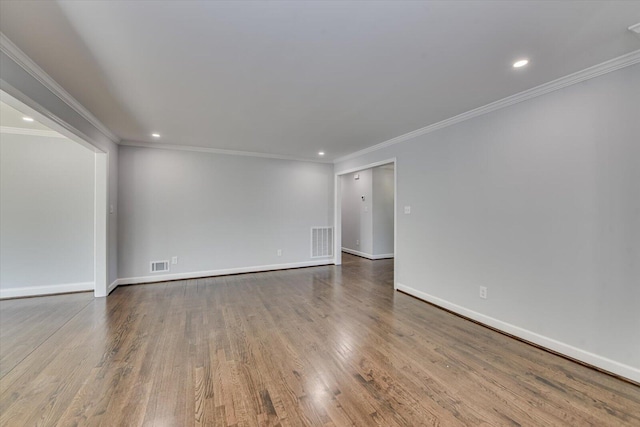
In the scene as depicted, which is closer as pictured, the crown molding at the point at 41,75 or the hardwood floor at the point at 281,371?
the hardwood floor at the point at 281,371

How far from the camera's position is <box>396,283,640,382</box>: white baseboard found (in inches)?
79.7

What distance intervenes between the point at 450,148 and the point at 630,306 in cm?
220

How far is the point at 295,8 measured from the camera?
5.01 ft

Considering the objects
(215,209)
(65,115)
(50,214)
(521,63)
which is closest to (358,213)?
(215,209)

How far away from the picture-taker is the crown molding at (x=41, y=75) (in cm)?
185

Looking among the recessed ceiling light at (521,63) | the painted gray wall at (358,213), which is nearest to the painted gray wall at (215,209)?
the painted gray wall at (358,213)

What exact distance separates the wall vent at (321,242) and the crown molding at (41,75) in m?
4.20

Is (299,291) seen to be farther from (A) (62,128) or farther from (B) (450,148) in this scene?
(A) (62,128)

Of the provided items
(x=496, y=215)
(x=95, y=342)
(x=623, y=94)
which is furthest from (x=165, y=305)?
(x=623, y=94)

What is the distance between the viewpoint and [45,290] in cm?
395

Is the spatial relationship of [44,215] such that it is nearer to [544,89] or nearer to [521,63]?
[521,63]

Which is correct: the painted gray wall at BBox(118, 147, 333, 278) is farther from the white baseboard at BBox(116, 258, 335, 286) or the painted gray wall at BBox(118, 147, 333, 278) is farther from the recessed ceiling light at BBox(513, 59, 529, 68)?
the recessed ceiling light at BBox(513, 59, 529, 68)

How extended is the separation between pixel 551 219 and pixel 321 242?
4303 millimetres

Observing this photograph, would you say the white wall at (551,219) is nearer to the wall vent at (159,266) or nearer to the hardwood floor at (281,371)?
the hardwood floor at (281,371)
